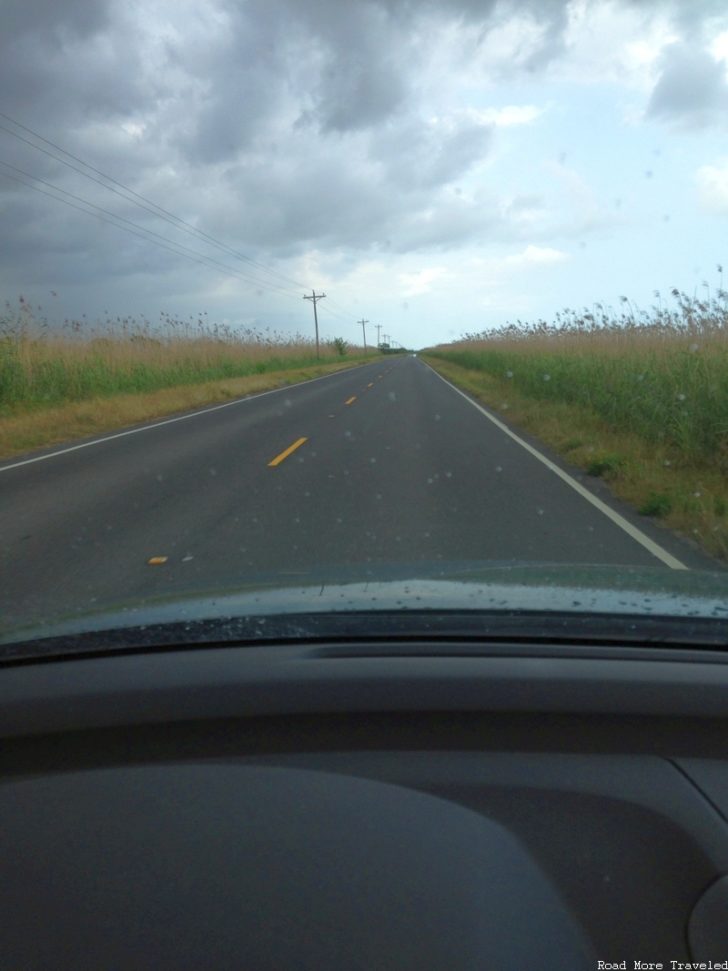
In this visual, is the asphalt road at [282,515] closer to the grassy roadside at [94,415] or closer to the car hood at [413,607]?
the car hood at [413,607]

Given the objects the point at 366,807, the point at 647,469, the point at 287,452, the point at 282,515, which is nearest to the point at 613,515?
the point at 647,469

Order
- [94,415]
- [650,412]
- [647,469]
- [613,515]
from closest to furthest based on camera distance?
[613,515], [647,469], [650,412], [94,415]

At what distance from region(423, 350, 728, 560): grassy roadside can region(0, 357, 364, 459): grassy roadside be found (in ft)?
29.5

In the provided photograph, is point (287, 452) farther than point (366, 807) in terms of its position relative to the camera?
Yes

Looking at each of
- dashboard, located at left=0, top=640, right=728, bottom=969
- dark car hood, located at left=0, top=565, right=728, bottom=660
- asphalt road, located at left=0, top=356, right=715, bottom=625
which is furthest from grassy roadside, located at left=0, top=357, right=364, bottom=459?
dashboard, located at left=0, top=640, right=728, bottom=969

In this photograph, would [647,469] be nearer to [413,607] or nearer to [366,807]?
[413,607]

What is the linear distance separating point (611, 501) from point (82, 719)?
26.6 feet

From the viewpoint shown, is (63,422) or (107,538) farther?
(63,422)

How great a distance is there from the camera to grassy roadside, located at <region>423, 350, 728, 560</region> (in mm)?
8609

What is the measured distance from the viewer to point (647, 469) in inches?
439

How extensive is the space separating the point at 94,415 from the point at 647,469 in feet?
47.1

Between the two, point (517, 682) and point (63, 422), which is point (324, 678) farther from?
point (63, 422)

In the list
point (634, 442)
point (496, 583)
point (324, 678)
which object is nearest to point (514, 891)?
point (324, 678)

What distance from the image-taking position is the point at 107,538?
27.7 ft
